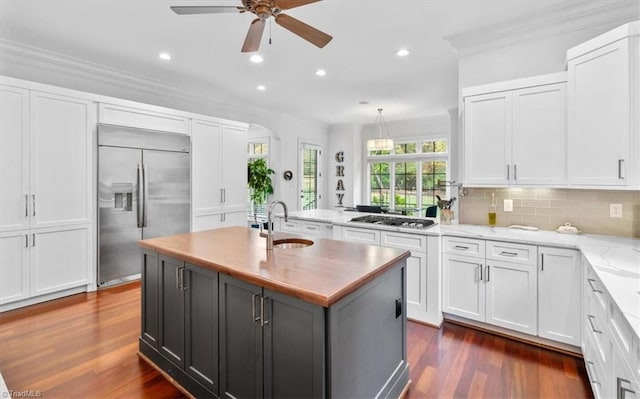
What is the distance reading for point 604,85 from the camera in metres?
2.23

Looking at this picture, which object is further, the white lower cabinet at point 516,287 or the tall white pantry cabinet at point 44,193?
the tall white pantry cabinet at point 44,193

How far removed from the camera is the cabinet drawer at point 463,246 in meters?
2.69

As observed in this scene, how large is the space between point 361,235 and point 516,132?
5.64ft

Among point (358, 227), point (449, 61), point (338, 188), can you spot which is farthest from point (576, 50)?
point (338, 188)

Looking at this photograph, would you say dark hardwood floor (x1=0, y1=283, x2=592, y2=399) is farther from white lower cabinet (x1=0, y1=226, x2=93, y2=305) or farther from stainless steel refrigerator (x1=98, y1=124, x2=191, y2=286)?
stainless steel refrigerator (x1=98, y1=124, x2=191, y2=286)

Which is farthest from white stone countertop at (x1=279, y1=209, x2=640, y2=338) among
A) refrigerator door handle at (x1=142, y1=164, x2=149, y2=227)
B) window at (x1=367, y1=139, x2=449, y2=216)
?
window at (x1=367, y1=139, x2=449, y2=216)

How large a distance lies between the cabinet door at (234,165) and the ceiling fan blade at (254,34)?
277 centimetres

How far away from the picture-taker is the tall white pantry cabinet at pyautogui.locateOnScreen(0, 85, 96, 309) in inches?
120

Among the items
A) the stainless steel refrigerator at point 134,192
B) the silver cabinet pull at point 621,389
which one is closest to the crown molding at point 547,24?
the silver cabinet pull at point 621,389

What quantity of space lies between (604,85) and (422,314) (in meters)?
2.31

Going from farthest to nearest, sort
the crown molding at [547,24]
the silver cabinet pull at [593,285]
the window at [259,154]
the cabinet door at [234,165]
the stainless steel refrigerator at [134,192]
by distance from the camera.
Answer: the window at [259,154]
the cabinet door at [234,165]
the stainless steel refrigerator at [134,192]
the crown molding at [547,24]
the silver cabinet pull at [593,285]

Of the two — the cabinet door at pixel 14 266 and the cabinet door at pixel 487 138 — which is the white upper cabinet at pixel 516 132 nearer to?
the cabinet door at pixel 487 138

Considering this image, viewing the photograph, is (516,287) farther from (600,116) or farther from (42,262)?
(42,262)

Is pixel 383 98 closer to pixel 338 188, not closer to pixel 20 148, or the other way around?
pixel 338 188
